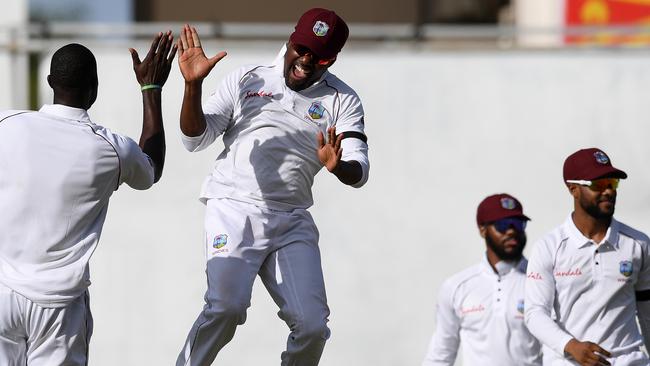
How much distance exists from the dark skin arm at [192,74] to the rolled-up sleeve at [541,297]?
2.12 metres

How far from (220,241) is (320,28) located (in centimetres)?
117

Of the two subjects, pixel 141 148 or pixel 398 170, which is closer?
pixel 141 148

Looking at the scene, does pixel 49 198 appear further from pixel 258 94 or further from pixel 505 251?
pixel 505 251

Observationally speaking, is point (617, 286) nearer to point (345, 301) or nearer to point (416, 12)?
point (345, 301)

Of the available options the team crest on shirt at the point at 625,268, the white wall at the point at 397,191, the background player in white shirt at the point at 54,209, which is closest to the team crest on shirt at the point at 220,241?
the background player in white shirt at the point at 54,209

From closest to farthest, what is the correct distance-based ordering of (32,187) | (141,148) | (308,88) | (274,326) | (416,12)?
(32,187)
(141,148)
(308,88)
(274,326)
(416,12)

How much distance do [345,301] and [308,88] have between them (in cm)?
432

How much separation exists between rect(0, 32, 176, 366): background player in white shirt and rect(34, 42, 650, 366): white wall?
16.5 feet

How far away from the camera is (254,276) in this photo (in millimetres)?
6230

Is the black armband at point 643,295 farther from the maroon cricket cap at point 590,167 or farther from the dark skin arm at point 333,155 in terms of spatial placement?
the dark skin arm at point 333,155

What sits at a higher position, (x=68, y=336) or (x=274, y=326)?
(x=68, y=336)

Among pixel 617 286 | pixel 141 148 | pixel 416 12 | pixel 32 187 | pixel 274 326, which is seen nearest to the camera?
pixel 32 187

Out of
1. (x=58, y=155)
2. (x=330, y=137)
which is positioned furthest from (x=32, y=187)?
(x=330, y=137)

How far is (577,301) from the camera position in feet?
22.7
